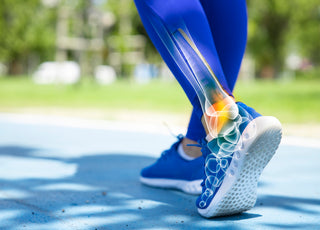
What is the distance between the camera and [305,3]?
30453 mm

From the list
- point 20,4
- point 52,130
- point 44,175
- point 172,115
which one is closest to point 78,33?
point 172,115

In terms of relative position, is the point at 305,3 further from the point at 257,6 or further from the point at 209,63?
the point at 209,63

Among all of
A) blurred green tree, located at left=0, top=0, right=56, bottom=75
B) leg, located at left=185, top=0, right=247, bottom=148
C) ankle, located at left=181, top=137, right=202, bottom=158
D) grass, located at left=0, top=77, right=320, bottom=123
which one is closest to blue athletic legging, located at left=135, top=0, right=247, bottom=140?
leg, located at left=185, top=0, right=247, bottom=148

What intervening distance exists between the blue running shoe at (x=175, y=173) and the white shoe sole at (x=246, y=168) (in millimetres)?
317

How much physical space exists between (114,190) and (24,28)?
33375mm

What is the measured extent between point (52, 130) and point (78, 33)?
1368cm

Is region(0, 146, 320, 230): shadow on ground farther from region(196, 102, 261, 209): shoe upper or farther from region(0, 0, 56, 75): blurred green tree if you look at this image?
region(0, 0, 56, 75): blurred green tree

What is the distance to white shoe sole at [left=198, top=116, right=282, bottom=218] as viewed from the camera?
1181mm

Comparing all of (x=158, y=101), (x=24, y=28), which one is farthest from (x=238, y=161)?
(x=24, y=28)

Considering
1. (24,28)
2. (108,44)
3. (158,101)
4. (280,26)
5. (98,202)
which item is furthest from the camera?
(24,28)

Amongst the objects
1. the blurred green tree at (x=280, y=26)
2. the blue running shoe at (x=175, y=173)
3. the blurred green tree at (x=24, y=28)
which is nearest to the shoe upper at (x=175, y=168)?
the blue running shoe at (x=175, y=173)

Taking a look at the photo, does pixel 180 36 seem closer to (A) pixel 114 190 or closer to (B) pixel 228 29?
(B) pixel 228 29

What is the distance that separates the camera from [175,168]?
1681 millimetres

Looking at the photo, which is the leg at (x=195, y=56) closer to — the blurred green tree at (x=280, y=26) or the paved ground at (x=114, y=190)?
the paved ground at (x=114, y=190)
